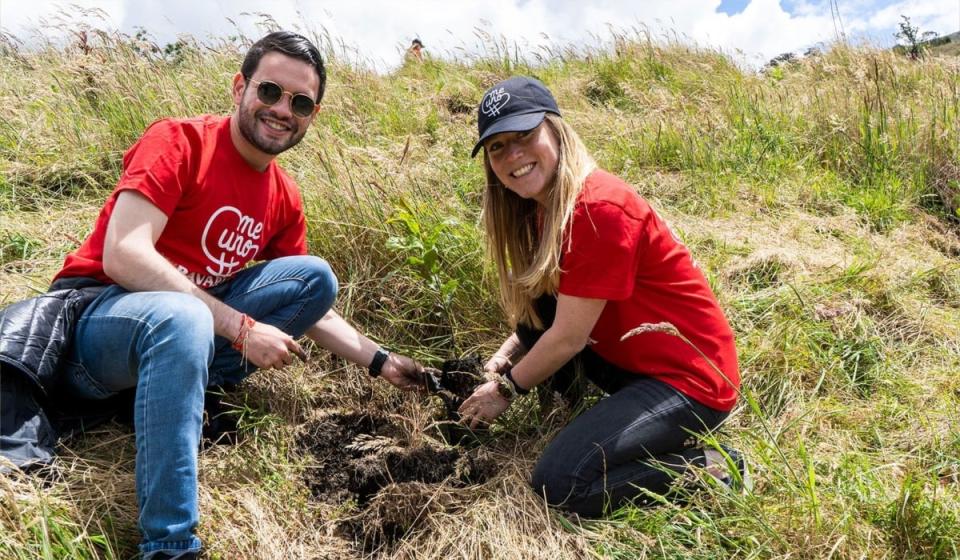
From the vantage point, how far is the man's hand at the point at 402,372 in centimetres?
267

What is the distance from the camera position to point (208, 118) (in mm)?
2492

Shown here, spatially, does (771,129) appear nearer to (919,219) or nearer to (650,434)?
(919,219)

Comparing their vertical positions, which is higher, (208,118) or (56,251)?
(208,118)

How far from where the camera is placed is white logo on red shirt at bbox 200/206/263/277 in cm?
241

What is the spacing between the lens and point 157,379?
1.88 meters

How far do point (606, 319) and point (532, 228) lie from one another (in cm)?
45

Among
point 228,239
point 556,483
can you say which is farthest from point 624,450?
point 228,239

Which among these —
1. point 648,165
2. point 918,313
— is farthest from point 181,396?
point 648,165

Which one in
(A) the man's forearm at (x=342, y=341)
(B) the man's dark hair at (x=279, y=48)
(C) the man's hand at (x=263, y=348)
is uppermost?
(B) the man's dark hair at (x=279, y=48)

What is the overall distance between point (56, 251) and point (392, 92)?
3.14 meters

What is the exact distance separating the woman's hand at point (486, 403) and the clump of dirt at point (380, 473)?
0.15 meters

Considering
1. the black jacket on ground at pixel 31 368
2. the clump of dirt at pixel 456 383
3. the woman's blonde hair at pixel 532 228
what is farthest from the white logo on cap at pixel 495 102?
the black jacket on ground at pixel 31 368

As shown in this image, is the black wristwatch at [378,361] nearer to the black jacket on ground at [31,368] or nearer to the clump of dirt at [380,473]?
the clump of dirt at [380,473]

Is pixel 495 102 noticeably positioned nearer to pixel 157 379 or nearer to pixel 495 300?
pixel 495 300
